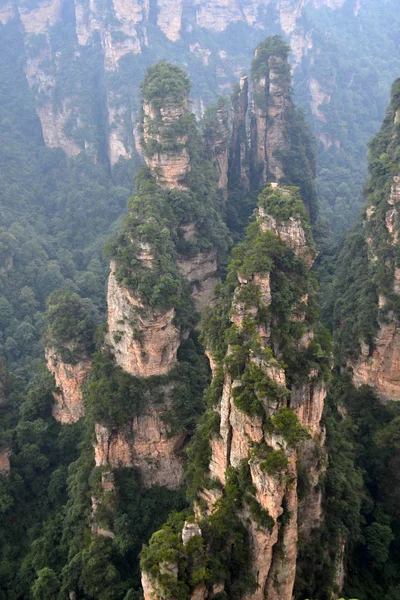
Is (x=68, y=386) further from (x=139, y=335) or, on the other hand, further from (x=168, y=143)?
(x=168, y=143)

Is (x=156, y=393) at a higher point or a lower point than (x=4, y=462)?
higher

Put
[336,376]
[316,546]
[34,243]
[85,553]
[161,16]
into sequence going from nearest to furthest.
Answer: [316,546]
[85,553]
[336,376]
[34,243]
[161,16]

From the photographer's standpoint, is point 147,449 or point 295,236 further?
point 147,449

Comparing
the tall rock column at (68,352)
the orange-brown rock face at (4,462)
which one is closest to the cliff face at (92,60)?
the tall rock column at (68,352)

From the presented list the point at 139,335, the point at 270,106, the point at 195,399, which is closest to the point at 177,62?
the point at 270,106

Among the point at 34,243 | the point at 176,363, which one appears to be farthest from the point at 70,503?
the point at 34,243

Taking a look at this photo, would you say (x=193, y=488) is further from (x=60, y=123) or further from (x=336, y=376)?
(x=60, y=123)

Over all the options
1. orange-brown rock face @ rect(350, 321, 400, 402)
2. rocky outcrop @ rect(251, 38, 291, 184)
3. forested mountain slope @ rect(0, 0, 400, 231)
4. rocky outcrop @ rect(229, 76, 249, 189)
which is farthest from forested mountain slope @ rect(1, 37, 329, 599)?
forested mountain slope @ rect(0, 0, 400, 231)
